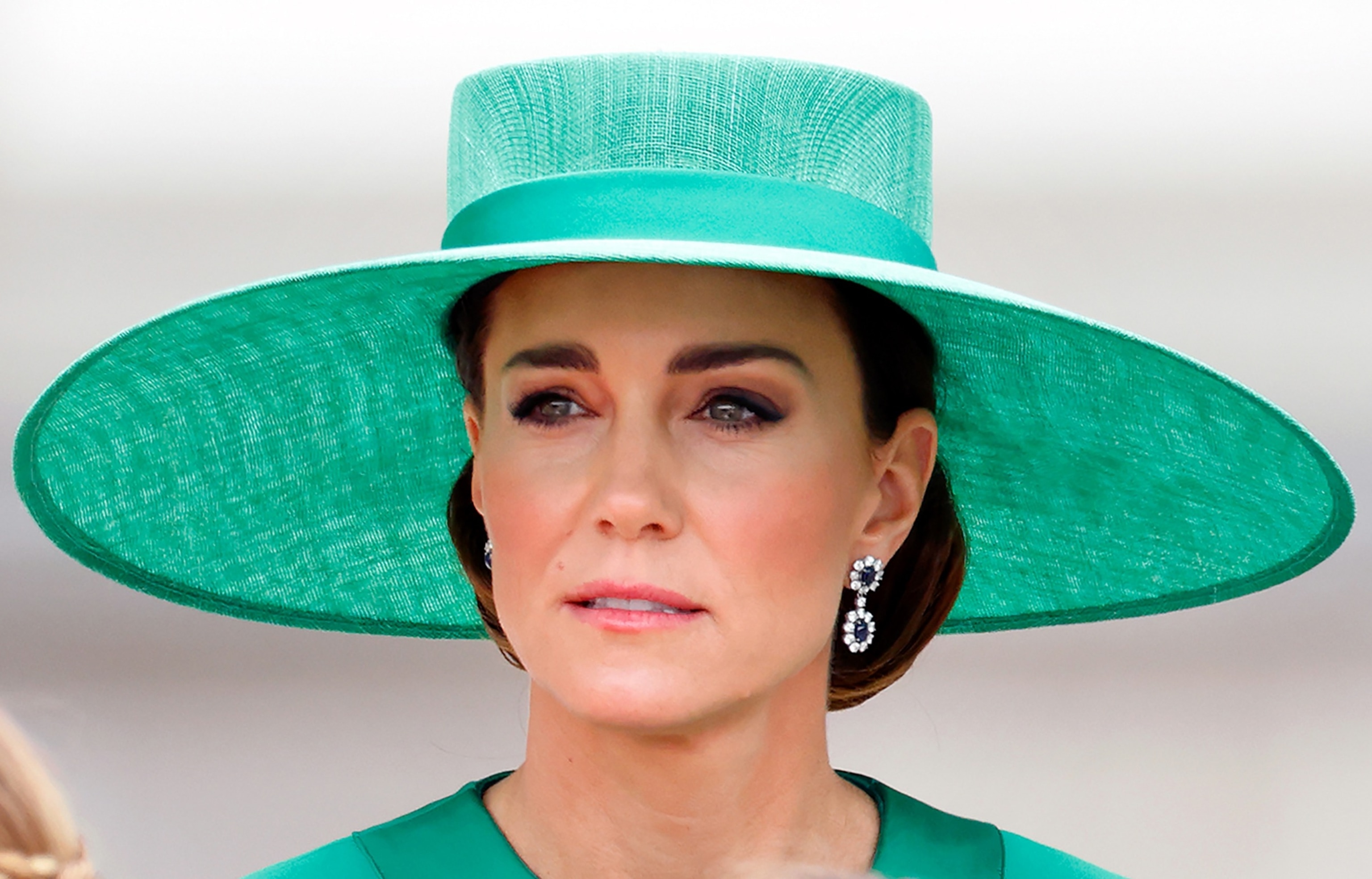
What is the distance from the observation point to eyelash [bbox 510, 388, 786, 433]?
4.35 ft

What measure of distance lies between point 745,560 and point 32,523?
1.82 metres

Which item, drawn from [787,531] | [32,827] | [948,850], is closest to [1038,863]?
[948,850]

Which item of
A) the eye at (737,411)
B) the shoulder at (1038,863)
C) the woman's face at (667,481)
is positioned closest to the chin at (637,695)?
the woman's face at (667,481)

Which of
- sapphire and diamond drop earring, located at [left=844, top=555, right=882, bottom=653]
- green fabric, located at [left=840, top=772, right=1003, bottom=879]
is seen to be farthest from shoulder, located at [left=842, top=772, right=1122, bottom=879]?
sapphire and diamond drop earring, located at [left=844, top=555, right=882, bottom=653]

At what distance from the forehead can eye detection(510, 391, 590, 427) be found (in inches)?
1.6

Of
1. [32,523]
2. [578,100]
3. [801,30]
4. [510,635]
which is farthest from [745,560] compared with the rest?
[32,523]

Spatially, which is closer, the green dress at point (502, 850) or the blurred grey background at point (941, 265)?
the green dress at point (502, 850)

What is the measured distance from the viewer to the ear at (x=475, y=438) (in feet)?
4.73

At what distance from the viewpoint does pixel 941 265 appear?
8.48 feet

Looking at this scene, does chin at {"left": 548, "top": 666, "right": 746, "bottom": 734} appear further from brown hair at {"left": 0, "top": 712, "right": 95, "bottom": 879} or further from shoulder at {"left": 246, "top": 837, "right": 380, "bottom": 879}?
brown hair at {"left": 0, "top": 712, "right": 95, "bottom": 879}

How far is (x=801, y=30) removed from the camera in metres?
2.50

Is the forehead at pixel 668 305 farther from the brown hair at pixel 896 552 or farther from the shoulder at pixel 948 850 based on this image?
the shoulder at pixel 948 850

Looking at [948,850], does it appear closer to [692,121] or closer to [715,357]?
[715,357]

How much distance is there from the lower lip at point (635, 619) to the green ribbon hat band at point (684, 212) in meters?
0.25
